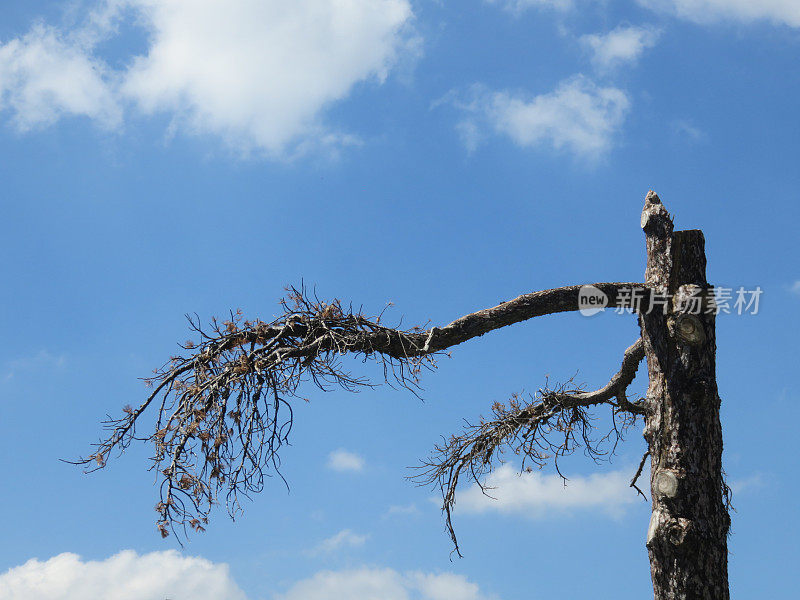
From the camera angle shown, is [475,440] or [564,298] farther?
[475,440]

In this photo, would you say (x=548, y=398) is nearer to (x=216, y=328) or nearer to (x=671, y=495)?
(x=671, y=495)

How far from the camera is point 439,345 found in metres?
7.73

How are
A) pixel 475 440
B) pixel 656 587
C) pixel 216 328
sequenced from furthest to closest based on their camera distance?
1. pixel 475 440
2. pixel 216 328
3. pixel 656 587

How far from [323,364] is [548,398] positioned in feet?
10.5

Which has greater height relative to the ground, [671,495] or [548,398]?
[548,398]

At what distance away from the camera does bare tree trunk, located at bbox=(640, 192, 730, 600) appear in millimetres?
6863

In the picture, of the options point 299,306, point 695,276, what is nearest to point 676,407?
point 695,276

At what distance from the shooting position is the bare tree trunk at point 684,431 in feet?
22.5

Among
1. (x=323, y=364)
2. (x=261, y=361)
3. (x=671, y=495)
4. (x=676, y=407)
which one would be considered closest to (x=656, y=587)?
(x=671, y=495)

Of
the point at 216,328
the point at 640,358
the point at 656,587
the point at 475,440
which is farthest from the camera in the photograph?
the point at 475,440

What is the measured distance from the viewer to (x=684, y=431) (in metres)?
7.17

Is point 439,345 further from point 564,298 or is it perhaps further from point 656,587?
point 656,587

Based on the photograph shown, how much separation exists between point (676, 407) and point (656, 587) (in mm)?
1679

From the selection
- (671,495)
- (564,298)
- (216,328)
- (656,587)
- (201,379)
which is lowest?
(656,587)
